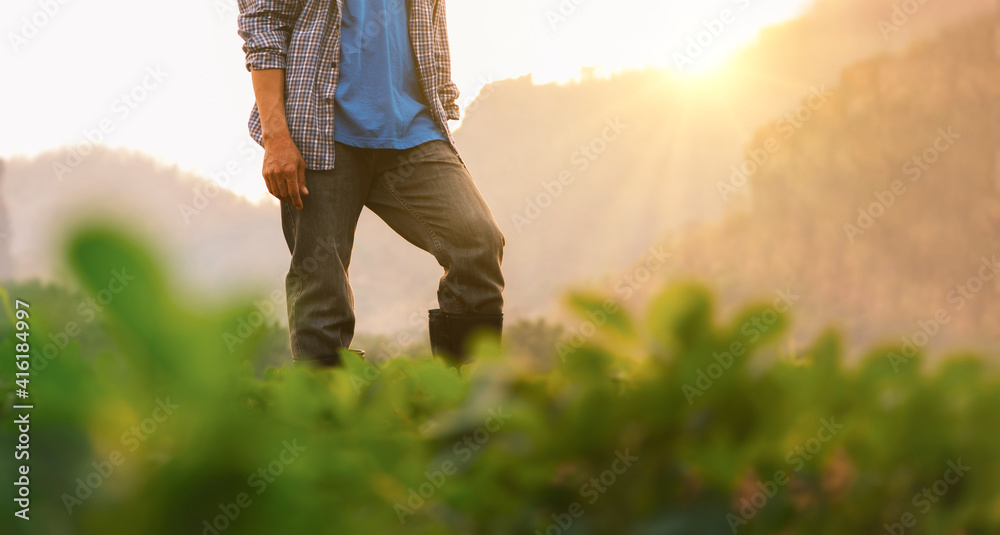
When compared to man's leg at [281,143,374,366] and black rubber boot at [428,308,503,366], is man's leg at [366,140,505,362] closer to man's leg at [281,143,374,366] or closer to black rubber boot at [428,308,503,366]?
black rubber boot at [428,308,503,366]

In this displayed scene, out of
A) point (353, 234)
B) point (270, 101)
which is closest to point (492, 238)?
point (353, 234)

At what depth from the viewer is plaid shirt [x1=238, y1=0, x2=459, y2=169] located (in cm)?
243

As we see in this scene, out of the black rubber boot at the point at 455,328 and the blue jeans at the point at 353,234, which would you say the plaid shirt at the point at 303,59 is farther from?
the black rubber boot at the point at 455,328

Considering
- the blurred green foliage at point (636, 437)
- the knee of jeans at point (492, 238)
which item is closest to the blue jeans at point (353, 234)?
the knee of jeans at point (492, 238)

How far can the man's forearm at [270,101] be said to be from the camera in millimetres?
2400

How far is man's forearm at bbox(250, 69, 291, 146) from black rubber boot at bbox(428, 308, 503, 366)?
0.73m

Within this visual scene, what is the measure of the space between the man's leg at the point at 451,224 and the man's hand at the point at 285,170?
11.0 inches

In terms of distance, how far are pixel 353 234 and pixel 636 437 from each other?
2059 millimetres

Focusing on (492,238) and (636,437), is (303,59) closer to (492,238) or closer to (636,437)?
(492,238)

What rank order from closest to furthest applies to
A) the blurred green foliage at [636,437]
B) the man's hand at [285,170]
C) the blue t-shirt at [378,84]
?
the blurred green foliage at [636,437], the man's hand at [285,170], the blue t-shirt at [378,84]

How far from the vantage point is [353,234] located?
8.20 ft

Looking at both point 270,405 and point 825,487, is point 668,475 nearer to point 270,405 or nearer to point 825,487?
point 825,487

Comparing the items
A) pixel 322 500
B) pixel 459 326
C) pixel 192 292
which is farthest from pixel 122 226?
pixel 459 326

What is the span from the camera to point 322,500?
1.17ft
